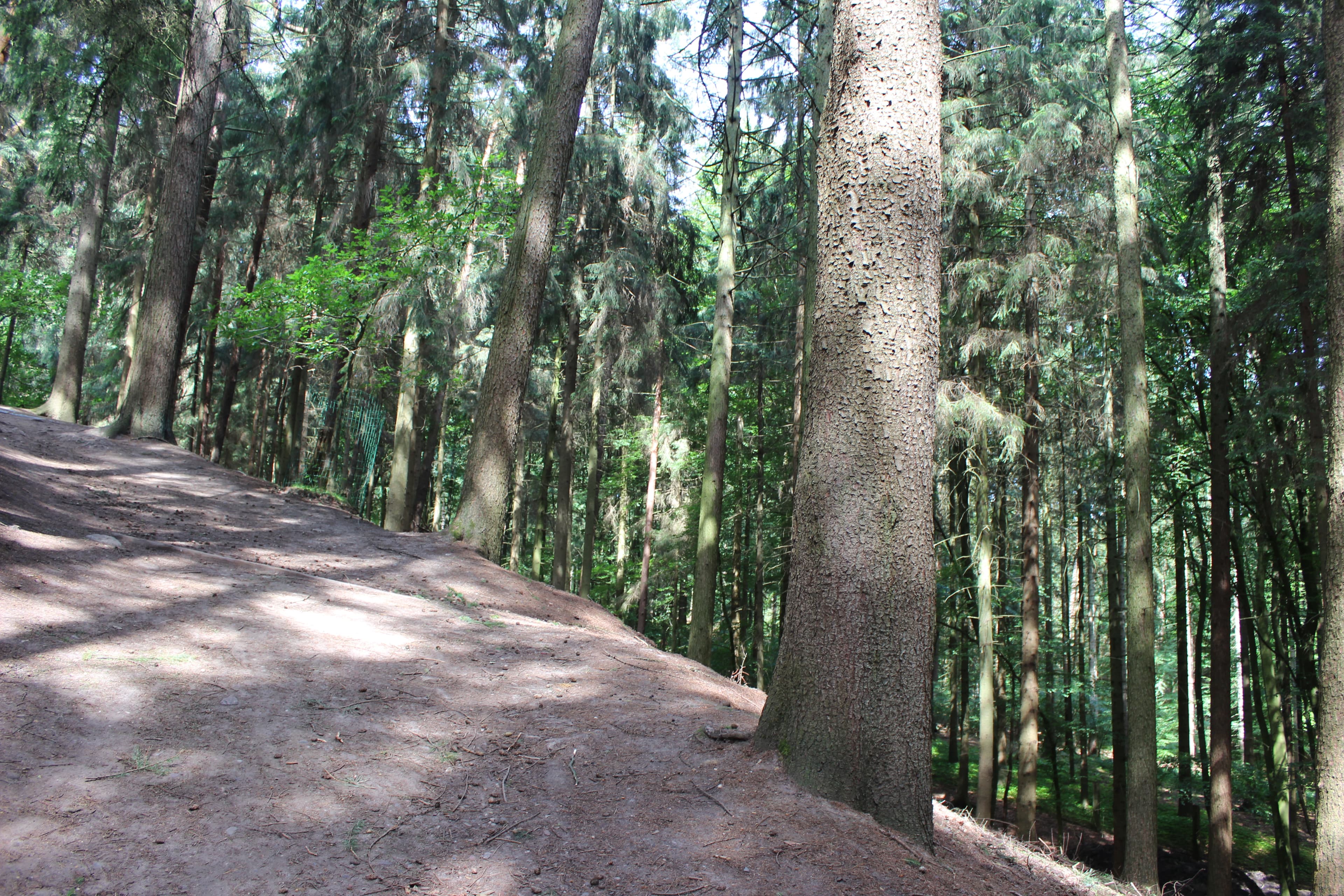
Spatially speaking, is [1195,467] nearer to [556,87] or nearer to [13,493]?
[556,87]

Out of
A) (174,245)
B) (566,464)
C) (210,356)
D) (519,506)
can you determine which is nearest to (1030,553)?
(566,464)

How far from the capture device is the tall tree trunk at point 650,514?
19094 mm

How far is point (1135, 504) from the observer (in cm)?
838

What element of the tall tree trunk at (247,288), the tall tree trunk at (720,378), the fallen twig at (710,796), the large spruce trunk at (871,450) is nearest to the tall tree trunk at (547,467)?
the tall tree trunk at (247,288)

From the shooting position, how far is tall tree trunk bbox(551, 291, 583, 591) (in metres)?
17.4

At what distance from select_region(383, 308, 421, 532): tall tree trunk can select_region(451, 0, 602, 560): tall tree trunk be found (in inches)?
161

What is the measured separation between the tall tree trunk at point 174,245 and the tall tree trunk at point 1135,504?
1246 cm

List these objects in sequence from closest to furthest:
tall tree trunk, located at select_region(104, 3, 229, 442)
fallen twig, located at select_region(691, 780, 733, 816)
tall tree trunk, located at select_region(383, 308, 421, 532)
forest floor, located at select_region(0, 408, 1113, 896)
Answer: forest floor, located at select_region(0, 408, 1113, 896)
fallen twig, located at select_region(691, 780, 733, 816)
tall tree trunk, located at select_region(104, 3, 229, 442)
tall tree trunk, located at select_region(383, 308, 421, 532)

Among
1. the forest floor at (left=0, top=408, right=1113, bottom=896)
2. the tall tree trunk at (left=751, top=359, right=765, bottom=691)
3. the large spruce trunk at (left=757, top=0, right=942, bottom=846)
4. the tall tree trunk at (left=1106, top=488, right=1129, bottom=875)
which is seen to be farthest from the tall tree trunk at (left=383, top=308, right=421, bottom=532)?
the tall tree trunk at (left=1106, top=488, right=1129, bottom=875)

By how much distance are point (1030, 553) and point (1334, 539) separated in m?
6.02

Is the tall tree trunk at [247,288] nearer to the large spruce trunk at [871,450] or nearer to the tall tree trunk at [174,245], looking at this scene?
the tall tree trunk at [174,245]

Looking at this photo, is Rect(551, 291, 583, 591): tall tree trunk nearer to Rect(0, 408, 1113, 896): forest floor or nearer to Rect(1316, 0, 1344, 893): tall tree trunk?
Rect(0, 408, 1113, 896): forest floor

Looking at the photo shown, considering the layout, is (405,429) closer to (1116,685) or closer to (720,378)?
(720,378)

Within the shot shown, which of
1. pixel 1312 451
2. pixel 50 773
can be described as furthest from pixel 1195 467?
pixel 50 773
